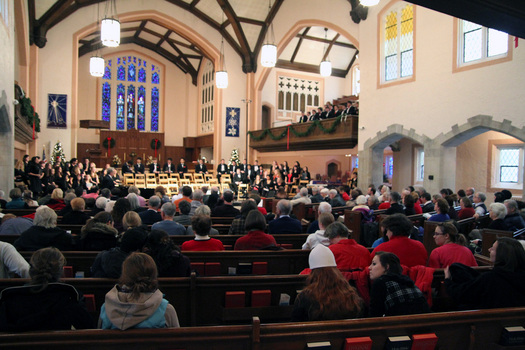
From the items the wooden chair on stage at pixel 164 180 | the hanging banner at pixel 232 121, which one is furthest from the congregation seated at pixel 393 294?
the hanging banner at pixel 232 121

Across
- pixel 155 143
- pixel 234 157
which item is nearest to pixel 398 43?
pixel 234 157

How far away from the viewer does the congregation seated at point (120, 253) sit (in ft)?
9.97

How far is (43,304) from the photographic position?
7.22 ft

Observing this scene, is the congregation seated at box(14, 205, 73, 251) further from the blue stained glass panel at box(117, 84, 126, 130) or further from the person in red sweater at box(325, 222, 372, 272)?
the blue stained glass panel at box(117, 84, 126, 130)

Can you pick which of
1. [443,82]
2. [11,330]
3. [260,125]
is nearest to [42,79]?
[260,125]

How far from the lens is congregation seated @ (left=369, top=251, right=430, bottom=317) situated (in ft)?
7.98

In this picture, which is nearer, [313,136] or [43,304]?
[43,304]

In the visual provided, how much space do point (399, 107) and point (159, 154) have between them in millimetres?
16255

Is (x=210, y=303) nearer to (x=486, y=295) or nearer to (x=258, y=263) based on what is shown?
(x=258, y=263)

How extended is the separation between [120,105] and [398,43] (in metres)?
18.2

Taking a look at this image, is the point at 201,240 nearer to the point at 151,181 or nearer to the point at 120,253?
the point at 120,253

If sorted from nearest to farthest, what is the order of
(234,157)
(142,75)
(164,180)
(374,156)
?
(374,156), (164,180), (234,157), (142,75)

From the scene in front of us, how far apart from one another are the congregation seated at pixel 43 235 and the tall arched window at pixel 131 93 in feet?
76.2

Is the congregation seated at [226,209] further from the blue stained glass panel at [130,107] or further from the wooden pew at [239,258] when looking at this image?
the blue stained glass panel at [130,107]
